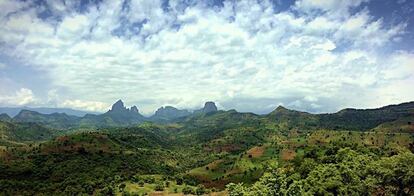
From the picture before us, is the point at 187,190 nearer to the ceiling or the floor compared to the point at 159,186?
nearer to the floor

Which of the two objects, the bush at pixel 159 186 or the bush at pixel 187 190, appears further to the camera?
the bush at pixel 159 186

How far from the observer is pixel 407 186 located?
6875 cm

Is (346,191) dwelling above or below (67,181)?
above

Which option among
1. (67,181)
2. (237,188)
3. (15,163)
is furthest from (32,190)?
(237,188)

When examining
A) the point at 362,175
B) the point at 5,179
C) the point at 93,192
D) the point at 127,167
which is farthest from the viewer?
the point at 127,167

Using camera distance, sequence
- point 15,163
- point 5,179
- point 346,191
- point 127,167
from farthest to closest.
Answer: point 127,167, point 15,163, point 5,179, point 346,191

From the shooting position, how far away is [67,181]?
455 feet

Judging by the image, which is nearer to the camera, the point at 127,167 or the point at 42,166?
the point at 42,166

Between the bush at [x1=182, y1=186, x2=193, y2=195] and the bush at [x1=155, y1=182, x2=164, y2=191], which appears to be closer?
the bush at [x1=182, y1=186, x2=193, y2=195]

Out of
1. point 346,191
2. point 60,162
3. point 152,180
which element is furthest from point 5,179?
point 346,191

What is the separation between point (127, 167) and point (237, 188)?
428 feet

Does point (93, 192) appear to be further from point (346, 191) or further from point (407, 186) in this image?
point (407, 186)

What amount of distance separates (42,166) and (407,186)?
486 ft

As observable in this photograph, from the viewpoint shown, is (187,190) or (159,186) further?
(159,186)
